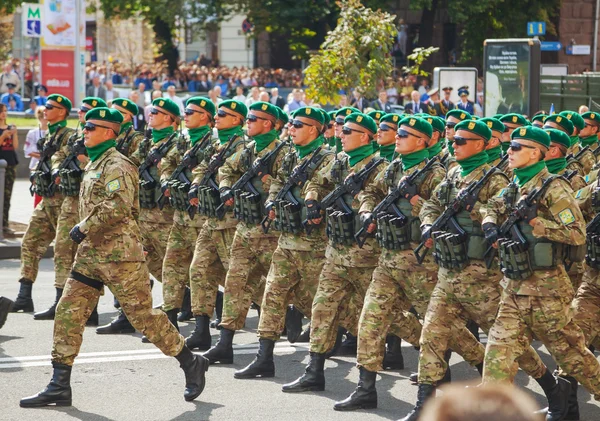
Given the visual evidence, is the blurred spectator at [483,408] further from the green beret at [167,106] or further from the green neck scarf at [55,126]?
the green neck scarf at [55,126]

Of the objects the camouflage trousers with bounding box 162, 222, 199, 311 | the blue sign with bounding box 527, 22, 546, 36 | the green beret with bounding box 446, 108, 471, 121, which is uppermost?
the blue sign with bounding box 527, 22, 546, 36

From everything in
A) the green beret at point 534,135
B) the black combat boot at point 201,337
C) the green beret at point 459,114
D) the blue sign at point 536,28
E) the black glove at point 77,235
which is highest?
the blue sign at point 536,28

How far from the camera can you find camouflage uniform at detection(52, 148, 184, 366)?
7.27 metres

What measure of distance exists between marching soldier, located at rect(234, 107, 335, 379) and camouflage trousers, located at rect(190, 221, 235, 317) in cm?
90

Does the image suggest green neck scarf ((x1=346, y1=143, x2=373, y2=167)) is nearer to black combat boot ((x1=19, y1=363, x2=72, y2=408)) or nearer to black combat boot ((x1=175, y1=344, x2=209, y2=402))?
black combat boot ((x1=175, y1=344, x2=209, y2=402))

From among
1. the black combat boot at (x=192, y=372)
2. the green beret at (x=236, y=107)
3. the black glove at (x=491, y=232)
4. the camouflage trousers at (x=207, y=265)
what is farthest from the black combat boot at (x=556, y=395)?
the green beret at (x=236, y=107)

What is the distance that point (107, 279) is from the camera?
7.35 meters

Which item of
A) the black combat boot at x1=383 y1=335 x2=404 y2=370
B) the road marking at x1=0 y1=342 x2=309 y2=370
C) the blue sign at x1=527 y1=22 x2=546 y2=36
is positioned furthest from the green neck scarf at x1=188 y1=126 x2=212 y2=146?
the blue sign at x1=527 y1=22 x2=546 y2=36

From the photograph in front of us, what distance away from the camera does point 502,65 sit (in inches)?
711

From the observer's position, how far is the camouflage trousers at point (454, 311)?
6.77 metres

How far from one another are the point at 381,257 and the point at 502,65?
37.0 ft

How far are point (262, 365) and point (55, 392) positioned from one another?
1.60m

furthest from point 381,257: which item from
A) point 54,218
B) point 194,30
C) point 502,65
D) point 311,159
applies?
point 194,30

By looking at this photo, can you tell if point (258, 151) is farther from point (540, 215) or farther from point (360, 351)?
point (540, 215)
